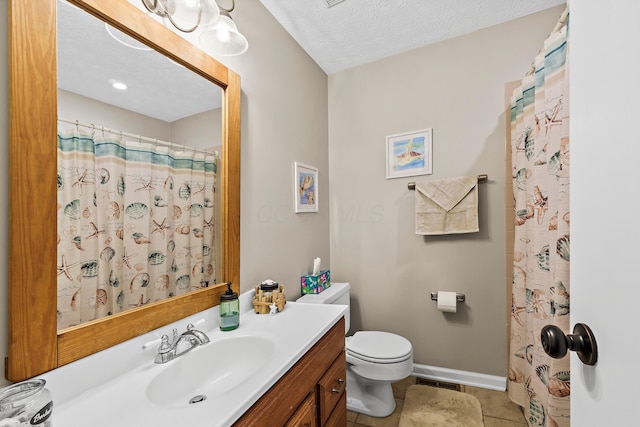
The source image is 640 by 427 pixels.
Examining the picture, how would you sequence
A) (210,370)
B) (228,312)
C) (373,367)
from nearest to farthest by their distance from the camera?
(210,370) → (228,312) → (373,367)

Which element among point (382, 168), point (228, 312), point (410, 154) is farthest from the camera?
point (382, 168)

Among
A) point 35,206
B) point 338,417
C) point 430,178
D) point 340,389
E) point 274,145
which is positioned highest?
point 274,145

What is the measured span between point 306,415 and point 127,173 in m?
1.06

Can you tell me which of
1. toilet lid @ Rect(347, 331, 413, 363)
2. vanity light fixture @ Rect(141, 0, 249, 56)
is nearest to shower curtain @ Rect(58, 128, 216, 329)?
vanity light fixture @ Rect(141, 0, 249, 56)

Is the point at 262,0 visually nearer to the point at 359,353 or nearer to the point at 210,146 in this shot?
the point at 210,146

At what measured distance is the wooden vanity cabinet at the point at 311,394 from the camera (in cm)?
83

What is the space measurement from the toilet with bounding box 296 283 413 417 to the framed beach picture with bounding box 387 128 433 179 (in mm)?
1062

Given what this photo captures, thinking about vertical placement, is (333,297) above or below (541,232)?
below

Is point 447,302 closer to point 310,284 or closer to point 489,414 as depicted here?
point 489,414

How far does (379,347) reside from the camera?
184cm

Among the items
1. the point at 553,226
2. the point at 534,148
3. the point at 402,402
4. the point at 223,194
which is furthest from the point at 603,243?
the point at 402,402

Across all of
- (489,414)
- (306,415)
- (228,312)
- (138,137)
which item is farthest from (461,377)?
(138,137)

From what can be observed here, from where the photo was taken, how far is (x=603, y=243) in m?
0.49

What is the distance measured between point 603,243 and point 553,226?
920mm
